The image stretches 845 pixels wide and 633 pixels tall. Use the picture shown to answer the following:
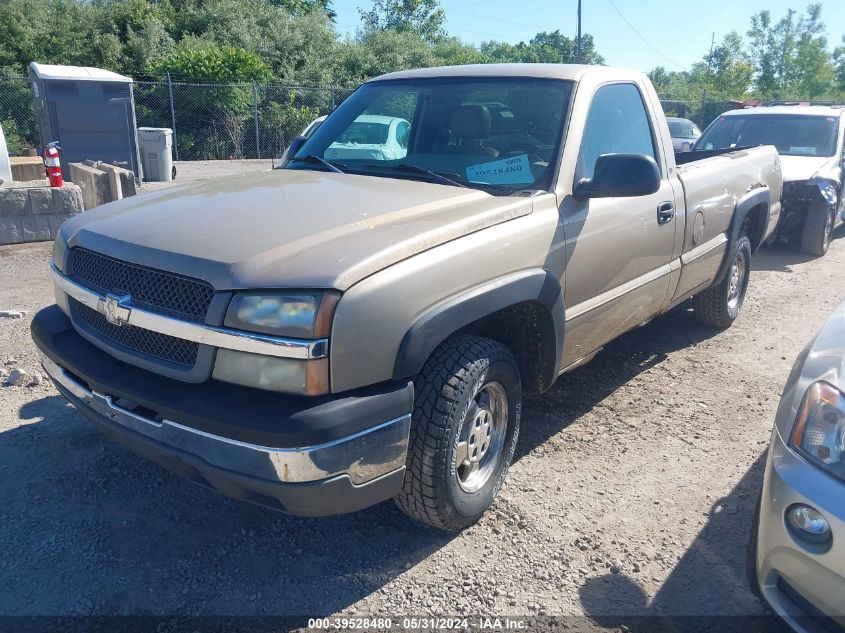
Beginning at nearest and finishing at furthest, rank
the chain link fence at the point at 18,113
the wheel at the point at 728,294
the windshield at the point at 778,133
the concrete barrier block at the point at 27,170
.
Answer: the wheel at the point at 728,294, the windshield at the point at 778,133, the concrete barrier block at the point at 27,170, the chain link fence at the point at 18,113

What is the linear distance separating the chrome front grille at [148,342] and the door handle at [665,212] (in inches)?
107

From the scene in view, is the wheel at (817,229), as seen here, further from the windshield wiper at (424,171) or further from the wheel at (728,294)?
the windshield wiper at (424,171)

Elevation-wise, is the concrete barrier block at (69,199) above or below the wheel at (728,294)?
above

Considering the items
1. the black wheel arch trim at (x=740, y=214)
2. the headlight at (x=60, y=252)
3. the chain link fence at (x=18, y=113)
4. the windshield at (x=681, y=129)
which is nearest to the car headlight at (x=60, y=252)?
the headlight at (x=60, y=252)

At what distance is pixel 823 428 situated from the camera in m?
2.19

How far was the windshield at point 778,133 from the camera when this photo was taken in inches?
360

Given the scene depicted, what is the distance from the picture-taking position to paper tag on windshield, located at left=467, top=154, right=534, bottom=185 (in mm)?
3396

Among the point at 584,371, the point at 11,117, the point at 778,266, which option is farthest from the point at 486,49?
the point at 584,371

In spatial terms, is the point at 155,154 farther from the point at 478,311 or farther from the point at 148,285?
the point at 478,311

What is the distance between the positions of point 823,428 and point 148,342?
7.57 feet

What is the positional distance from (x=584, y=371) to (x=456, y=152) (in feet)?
6.50

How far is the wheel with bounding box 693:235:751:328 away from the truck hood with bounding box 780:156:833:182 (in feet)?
10.2

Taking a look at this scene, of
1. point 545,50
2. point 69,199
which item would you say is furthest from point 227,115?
point 545,50

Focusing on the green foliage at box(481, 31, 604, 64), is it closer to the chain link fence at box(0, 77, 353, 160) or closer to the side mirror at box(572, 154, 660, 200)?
the chain link fence at box(0, 77, 353, 160)
